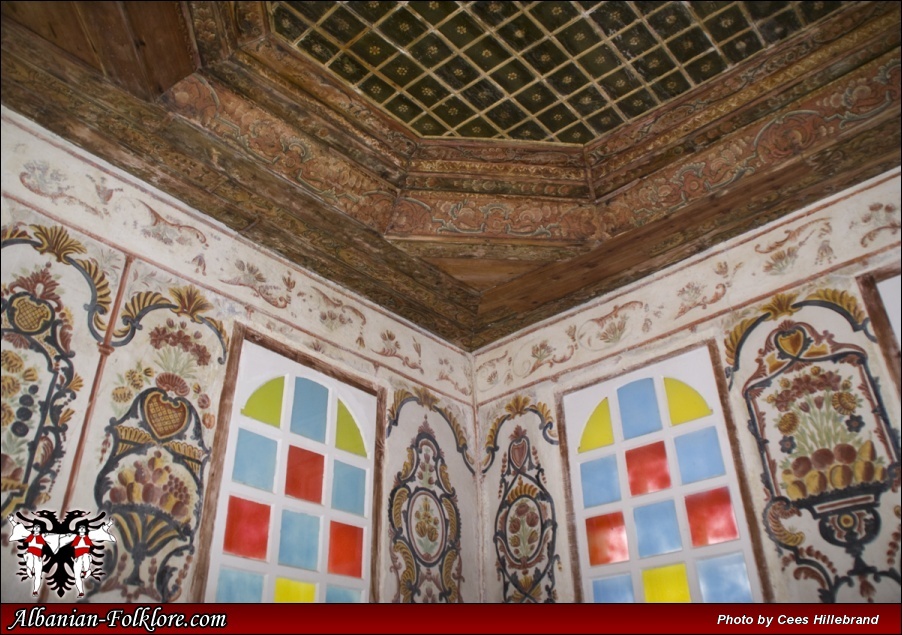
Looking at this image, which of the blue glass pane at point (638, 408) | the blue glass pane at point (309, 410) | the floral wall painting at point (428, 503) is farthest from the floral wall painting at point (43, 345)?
the blue glass pane at point (638, 408)

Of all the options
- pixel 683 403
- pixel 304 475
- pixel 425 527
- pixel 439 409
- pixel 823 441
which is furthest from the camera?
pixel 439 409

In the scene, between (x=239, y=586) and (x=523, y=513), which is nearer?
(x=239, y=586)

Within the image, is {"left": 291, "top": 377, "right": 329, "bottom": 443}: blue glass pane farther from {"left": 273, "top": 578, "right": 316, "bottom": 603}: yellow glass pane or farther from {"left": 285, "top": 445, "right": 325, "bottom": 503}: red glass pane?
{"left": 273, "top": 578, "right": 316, "bottom": 603}: yellow glass pane

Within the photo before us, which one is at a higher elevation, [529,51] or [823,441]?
[529,51]

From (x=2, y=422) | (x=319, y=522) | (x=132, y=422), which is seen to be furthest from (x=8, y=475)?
(x=319, y=522)

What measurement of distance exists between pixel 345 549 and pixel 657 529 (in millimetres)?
1575

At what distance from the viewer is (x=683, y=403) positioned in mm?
4113

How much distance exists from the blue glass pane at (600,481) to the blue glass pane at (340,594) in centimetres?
132

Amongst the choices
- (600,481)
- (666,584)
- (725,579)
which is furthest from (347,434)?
(725,579)

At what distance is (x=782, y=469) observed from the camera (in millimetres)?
3602

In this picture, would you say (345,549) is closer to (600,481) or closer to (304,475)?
(304,475)

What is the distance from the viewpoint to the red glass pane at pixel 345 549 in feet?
12.6

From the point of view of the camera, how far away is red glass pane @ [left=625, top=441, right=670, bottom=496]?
4031 mm

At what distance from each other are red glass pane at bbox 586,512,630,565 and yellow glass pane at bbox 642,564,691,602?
0.17m
